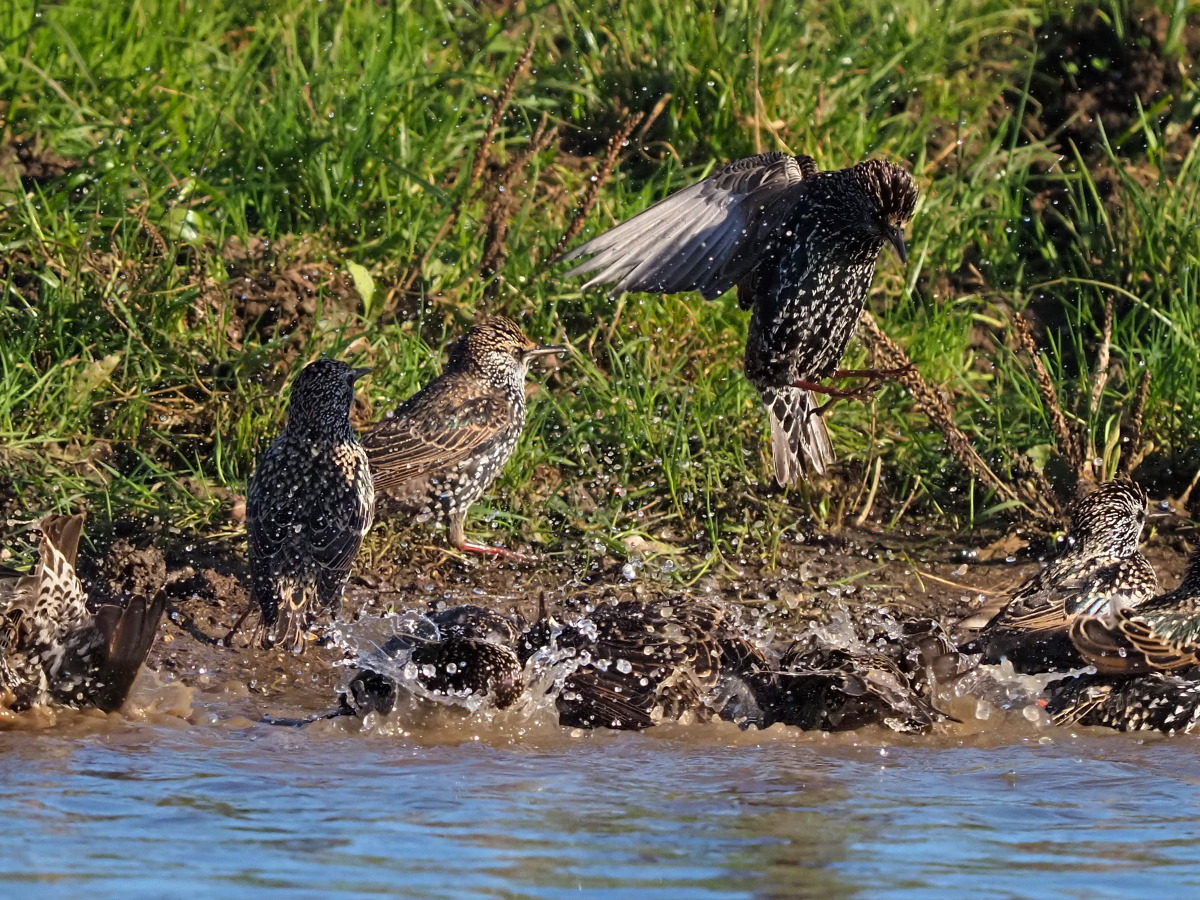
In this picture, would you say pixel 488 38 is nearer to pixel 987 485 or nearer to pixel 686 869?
pixel 987 485

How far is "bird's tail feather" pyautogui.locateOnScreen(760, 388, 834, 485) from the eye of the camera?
23.0 ft

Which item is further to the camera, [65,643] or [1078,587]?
[1078,587]

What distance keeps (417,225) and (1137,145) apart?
3547 millimetres

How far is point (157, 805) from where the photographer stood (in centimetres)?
497

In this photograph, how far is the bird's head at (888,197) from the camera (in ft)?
20.7

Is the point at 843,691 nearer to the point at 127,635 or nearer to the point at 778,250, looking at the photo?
the point at 778,250

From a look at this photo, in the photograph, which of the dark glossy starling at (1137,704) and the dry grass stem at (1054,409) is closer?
the dark glossy starling at (1137,704)

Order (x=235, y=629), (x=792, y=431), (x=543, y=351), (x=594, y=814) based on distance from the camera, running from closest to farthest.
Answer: (x=594, y=814)
(x=235, y=629)
(x=792, y=431)
(x=543, y=351)

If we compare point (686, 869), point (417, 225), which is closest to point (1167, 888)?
point (686, 869)

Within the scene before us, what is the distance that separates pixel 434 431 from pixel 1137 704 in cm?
286

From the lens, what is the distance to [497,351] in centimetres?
759

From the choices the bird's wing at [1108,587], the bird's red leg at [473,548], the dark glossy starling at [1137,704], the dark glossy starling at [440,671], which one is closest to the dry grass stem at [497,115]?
the bird's red leg at [473,548]

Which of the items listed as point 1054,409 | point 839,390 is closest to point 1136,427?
point 1054,409

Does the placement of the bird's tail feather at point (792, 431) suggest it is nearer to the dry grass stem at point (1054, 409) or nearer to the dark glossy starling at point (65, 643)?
the dry grass stem at point (1054, 409)
